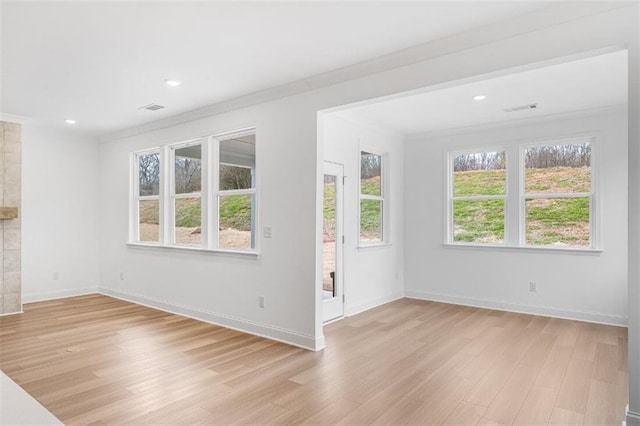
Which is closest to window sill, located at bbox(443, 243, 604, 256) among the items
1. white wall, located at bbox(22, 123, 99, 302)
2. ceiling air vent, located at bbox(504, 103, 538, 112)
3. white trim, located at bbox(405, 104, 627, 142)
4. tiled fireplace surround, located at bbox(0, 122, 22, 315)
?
white trim, located at bbox(405, 104, 627, 142)

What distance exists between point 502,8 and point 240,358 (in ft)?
11.5

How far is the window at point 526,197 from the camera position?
17.1 feet

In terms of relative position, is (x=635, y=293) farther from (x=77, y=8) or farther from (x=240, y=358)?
(x=77, y=8)

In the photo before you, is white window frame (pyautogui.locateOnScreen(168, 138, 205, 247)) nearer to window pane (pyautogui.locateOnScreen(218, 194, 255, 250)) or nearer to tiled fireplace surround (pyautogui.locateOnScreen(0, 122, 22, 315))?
window pane (pyautogui.locateOnScreen(218, 194, 255, 250))

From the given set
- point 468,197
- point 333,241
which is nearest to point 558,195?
point 468,197

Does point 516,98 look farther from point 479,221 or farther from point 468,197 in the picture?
point 479,221

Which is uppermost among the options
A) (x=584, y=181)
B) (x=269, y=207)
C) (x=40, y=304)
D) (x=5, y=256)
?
(x=584, y=181)

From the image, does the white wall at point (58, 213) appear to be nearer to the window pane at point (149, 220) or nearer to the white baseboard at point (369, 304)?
the window pane at point (149, 220)

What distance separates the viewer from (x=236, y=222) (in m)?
4.91

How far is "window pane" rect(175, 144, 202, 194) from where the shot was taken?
5.41 metres

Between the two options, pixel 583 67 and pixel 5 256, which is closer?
pixel 583 67

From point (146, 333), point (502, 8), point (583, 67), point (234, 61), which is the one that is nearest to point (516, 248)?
point (583, 67)

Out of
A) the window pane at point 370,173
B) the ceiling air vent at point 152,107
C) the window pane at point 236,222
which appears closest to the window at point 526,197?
the window pane at point 370,173

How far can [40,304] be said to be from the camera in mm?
5922
